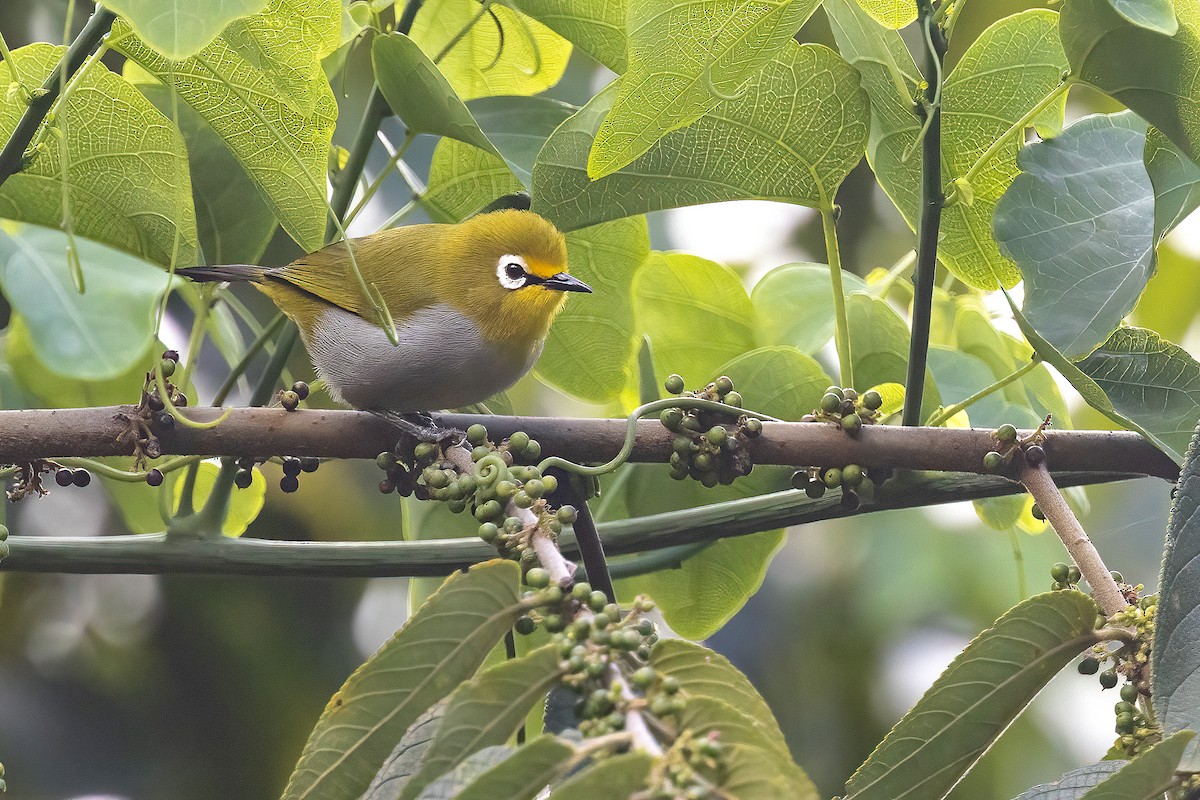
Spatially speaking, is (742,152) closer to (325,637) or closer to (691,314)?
(691,314)

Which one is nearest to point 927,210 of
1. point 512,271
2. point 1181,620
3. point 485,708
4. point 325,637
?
point 1181,620

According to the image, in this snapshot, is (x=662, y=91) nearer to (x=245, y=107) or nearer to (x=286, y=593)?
(x=245, y=107)

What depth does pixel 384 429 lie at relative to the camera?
1058 millimetres

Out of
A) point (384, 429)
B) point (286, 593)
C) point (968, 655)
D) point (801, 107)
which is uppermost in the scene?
point (286, 593)

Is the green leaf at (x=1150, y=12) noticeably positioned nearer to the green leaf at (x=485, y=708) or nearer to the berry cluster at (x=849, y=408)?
the berry cluster at (x=849, y=408)

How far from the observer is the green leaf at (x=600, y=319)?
158 cm

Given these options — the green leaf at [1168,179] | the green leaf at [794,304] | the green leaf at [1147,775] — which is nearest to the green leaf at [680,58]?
the green leaf at [1168,179]

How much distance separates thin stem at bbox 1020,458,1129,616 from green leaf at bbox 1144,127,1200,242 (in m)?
0.29

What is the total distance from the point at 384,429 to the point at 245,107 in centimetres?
33

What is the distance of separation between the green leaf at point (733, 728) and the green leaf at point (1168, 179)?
74 cm

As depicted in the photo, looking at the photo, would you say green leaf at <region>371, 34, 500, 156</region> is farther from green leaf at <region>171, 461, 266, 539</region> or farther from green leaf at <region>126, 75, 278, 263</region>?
green leaf at <region>171, 461, 266, 539</region>

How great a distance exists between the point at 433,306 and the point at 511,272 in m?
0.15

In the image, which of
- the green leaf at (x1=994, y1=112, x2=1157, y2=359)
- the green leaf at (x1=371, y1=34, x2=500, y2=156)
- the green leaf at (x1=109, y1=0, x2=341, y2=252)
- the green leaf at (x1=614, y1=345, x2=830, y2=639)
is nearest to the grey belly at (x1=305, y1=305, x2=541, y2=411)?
the green leaf at (x1=614, y1=345, x2=830, y2=639)

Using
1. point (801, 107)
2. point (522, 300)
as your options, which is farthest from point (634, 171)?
point (522, 300)
